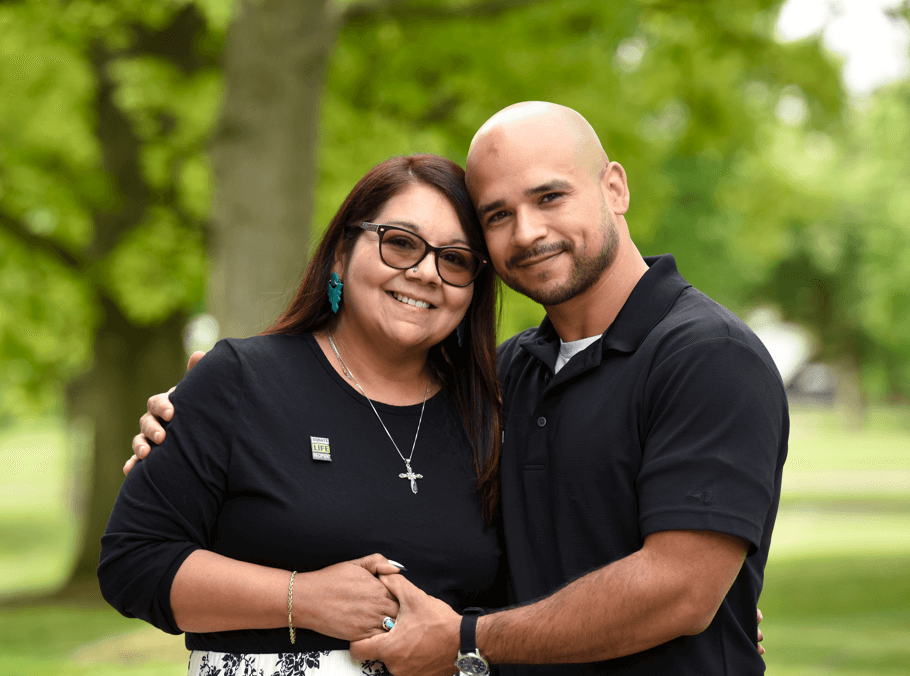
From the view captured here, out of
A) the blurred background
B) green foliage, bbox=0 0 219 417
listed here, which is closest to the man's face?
the blurred background

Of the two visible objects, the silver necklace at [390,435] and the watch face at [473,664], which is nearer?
the watch face at [473,664]

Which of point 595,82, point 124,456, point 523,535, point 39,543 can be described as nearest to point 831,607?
point 595,82

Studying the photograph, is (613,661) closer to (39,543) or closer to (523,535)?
(523,535)

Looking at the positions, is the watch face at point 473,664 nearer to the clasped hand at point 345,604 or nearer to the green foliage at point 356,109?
the clasped hand at point 345,604

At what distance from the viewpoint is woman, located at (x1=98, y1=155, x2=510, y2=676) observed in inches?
114

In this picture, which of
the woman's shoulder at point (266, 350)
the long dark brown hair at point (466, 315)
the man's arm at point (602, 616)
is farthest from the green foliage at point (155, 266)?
the man's arm at point (602, 616)

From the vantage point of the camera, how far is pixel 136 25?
12633 millimetres

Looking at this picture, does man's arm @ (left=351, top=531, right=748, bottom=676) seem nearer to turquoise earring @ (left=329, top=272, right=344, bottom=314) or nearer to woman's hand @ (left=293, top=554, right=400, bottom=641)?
woman's hand @ (left=293, top=554, right=400, bottom=641)

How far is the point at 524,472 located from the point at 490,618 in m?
0.49

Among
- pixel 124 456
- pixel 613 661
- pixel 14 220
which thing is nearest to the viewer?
pixel 613 661

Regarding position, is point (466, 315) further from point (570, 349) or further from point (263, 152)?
point (263, 152)

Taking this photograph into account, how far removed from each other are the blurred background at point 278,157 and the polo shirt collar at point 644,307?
17.6ft

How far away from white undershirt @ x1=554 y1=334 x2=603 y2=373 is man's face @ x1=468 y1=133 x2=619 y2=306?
0.15 m

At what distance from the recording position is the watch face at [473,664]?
2842mm
